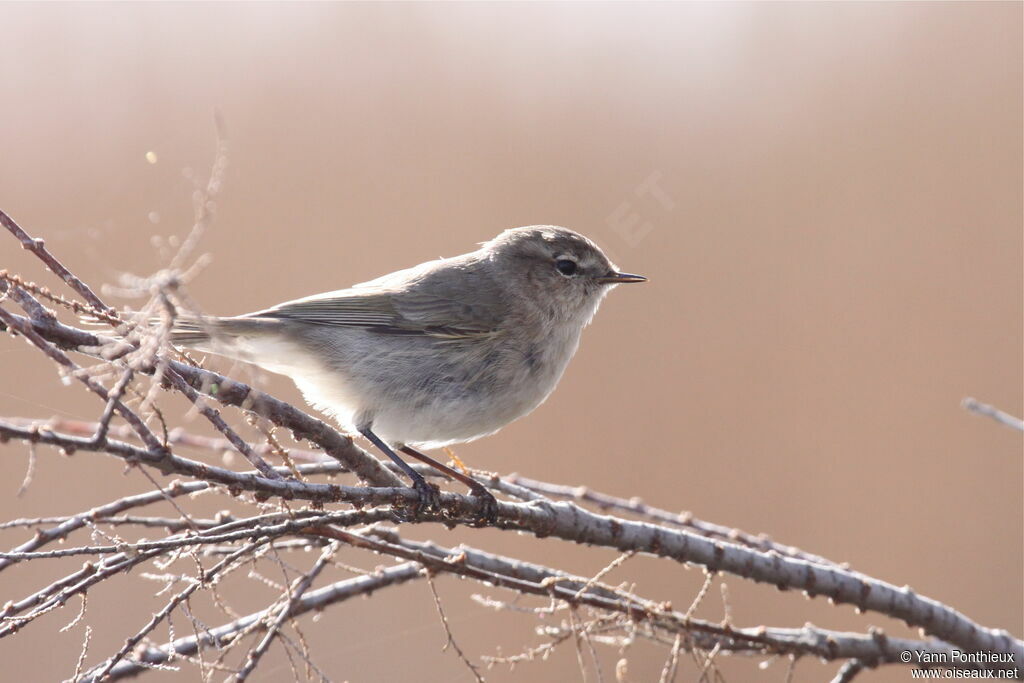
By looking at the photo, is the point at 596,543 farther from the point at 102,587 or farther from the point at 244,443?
the point at 102,587

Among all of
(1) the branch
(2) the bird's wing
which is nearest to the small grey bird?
(2) the bird's wing

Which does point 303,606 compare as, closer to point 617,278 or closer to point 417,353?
point 417,353

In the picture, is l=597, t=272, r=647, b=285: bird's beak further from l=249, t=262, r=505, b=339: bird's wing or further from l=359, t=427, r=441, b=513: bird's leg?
l=359, t=427, r=441, b=513: bird's leg

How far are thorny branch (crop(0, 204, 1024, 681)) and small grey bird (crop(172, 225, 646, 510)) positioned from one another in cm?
53

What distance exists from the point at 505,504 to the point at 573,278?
1.60 metres

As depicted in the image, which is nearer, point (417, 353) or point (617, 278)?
point (417, 353)

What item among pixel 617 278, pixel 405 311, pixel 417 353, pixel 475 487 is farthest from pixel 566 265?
pixel 475 487

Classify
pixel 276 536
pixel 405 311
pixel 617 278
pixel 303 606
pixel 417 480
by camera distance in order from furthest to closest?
pixel 617 278, pixel 405 311, pixel 417 480, pixel 303 606, pixel 276 536

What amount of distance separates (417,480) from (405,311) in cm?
94

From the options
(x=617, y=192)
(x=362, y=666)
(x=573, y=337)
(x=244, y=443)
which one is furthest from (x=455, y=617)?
(x=244, y=443)

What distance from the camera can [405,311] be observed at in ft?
10.7

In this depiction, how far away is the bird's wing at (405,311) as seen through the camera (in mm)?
3158

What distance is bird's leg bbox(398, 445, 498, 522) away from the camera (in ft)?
7.42

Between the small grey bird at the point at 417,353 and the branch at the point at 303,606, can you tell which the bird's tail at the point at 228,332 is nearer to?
the small grey bird at the point at 417,353
